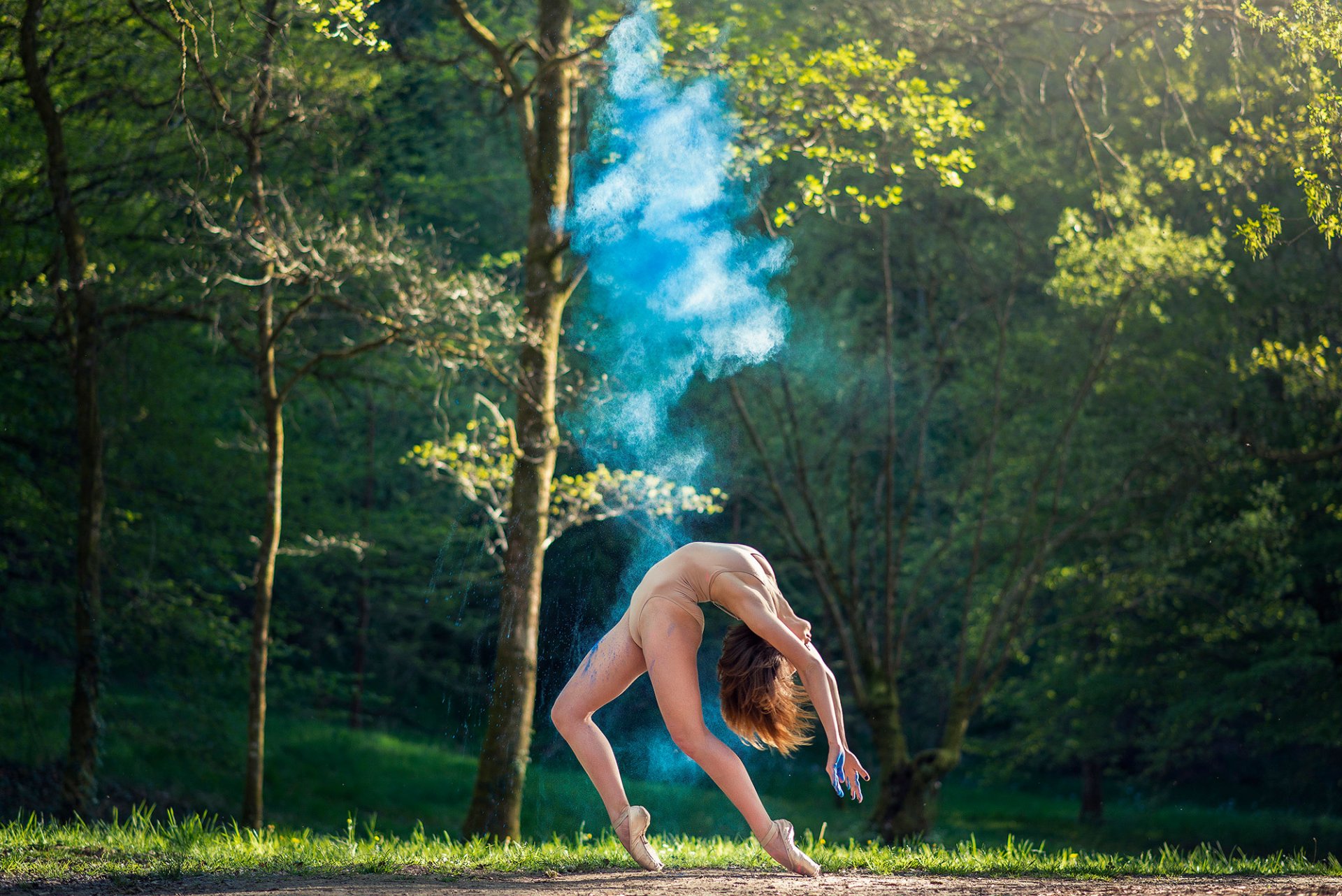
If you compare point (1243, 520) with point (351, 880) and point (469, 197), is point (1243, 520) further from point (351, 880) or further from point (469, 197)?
point (469, 197)

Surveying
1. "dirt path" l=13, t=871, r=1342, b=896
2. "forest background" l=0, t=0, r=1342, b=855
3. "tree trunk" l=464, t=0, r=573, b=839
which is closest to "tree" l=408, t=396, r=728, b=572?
"forest background" l=0, t=0, r=1342, b=855

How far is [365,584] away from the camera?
2273 centimetres

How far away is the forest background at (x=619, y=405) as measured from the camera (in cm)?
1042

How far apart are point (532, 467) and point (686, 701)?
16.4 ft

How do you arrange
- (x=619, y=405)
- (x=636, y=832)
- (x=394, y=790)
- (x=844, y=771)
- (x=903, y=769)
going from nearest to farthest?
(x=844, y=771) < (x=636, y=832) < (x=619, y=405) < (x=903, y=769) < (x=394, y=790)

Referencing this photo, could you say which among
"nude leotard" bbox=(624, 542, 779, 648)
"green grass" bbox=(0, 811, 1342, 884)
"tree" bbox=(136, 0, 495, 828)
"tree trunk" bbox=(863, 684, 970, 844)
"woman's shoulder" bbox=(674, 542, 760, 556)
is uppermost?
"tree" bbox=(136, 0, 495, 828)

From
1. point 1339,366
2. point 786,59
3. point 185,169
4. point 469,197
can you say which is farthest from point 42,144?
point 1339,366

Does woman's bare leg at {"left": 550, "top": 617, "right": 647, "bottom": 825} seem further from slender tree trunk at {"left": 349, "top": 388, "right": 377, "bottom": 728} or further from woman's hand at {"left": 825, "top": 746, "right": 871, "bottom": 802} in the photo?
slender tree trunk at {"left": 349, "top": 388, "right": 377, "bottom": 728}

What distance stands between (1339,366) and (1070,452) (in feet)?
19.9

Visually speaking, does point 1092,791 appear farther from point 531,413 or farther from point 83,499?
point 83,499

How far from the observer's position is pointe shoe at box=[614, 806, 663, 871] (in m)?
5.07

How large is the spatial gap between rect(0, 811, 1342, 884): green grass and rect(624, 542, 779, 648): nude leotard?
1.52m

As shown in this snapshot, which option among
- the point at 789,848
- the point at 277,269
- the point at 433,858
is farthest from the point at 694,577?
the point at 277,269

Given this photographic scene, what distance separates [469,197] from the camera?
22.5m
